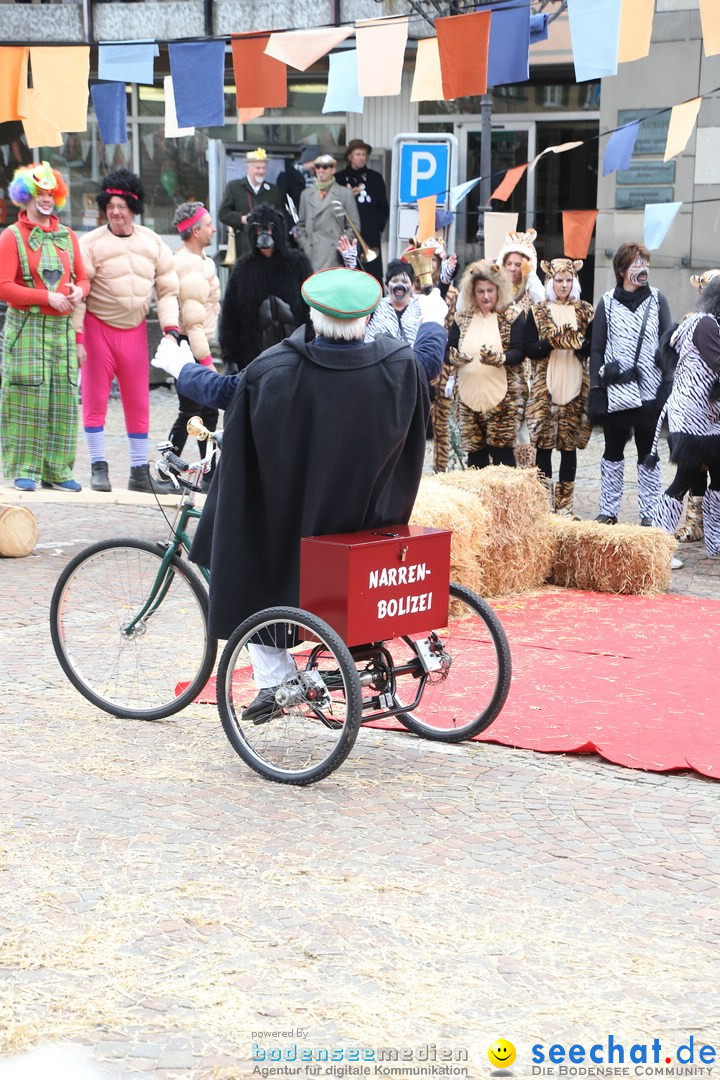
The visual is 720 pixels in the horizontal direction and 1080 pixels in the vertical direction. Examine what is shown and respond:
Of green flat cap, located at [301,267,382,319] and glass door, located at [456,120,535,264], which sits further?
glass door, located at [456,120,535,264]

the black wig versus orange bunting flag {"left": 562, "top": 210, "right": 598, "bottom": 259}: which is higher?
the black wig

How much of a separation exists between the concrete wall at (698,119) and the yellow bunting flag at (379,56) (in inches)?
232

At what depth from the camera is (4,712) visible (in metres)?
6.05

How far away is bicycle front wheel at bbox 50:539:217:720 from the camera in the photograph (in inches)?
231

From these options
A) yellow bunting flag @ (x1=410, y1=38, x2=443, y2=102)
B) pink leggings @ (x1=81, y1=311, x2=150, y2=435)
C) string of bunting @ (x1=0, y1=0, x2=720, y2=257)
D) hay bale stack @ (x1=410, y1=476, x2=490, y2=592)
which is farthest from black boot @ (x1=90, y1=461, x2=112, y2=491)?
yellow bunting flag @ (x1=410, y1=38, x2=443, y2=102)

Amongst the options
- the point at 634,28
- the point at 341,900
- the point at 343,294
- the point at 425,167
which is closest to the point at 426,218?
the point at 634,28

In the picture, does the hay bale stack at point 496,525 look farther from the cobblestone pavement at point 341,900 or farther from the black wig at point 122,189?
the black wig at point 122,189

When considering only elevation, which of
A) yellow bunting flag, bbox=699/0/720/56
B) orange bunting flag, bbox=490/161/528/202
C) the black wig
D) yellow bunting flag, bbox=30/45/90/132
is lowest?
the black wig

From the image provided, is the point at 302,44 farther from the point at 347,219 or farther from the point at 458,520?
the point at 347,219

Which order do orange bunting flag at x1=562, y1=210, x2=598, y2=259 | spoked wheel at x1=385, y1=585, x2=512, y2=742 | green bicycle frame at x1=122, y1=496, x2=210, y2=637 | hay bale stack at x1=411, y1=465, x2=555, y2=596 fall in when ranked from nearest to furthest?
spoked wheel at x1=385, y1=585, x2=512, y2=742
green bicycle frame at x1=122, y1=496, x2=210, y2=637
hay bale stack at x1=411, y1=465, x2=555, y2=596
orange bunting flag at x1=562, y1=210, x2=598, y2=259

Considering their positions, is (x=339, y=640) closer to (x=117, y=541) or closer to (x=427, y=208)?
(x=117, y=541)

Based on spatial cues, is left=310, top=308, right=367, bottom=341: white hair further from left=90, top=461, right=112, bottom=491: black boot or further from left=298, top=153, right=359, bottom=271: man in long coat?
left=298, top=153, right=359, bottom=271: man in long coat

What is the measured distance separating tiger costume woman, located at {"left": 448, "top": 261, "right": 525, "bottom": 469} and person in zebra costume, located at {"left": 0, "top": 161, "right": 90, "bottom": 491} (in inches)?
105

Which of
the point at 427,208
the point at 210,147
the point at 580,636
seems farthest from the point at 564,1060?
the point at 210,147
